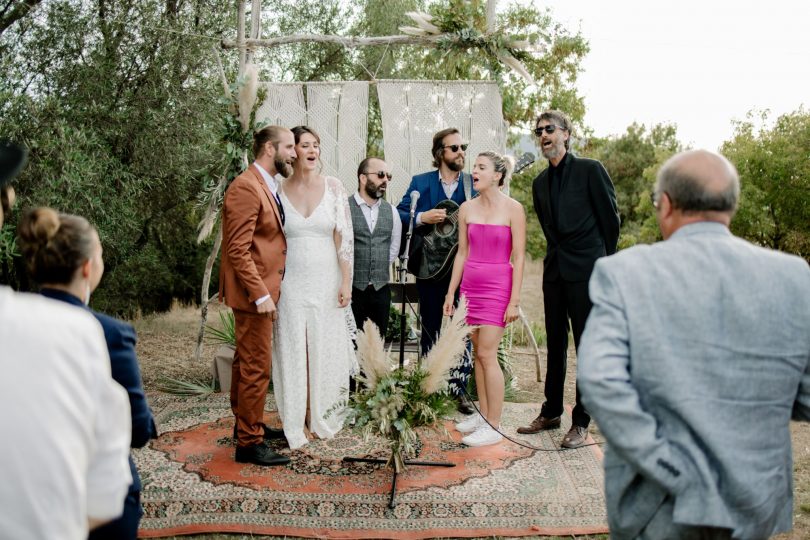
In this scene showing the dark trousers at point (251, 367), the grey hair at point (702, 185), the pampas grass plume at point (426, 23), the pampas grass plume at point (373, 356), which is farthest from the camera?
the pampas grass plume at point (426, 23)

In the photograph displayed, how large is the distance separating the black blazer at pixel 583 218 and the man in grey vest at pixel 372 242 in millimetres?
1345

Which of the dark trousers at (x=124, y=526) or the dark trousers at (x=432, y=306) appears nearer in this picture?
the dark trousers at (x=124, y=526)

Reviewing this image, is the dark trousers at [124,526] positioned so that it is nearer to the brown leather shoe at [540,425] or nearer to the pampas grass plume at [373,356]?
the pampas grass plume at [373,356]

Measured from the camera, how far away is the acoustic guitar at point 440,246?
5.87 metres

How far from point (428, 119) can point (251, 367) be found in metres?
3.73

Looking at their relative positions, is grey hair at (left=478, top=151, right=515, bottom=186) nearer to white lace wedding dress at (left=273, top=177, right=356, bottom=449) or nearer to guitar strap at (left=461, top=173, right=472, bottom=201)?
guitar strap at (left=461, top=173, right=472, bottom=201)

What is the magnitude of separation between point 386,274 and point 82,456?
4.23 metres

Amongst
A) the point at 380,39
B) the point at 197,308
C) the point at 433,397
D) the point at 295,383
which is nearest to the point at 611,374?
the point at 433,397

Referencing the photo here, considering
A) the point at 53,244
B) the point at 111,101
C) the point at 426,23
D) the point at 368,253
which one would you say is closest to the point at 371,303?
the point at 368,253

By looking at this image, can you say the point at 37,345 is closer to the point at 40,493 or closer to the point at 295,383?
the point at 40,493

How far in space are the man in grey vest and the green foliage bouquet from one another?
136 cm

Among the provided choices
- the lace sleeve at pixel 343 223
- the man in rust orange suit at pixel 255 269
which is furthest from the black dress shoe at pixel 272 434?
the lace sleeve at pixel 343 223

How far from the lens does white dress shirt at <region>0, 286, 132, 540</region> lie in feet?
4.91

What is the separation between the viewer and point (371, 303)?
5.75 m
